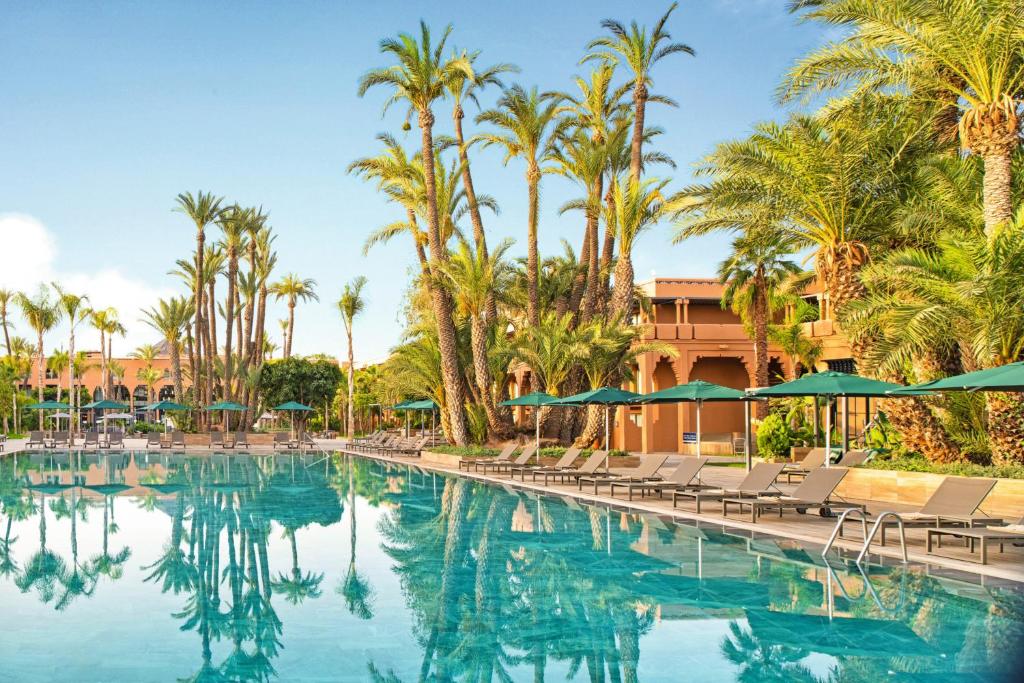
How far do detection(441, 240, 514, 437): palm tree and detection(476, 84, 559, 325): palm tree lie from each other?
1265 mm

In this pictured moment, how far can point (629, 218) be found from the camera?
26.5 m

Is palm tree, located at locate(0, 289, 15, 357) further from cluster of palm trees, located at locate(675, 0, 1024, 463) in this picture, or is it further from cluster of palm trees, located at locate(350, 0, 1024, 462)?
cluster of palm trees, located at locate(675, 0, 1024, 463)

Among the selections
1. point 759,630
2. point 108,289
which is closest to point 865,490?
point 759,630

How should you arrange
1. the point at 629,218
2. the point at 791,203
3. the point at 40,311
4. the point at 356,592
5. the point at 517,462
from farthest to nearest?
the point at 40,311 → the point at 629,218 → the point at 517,462 → the point at 791,203 → the point at 356,592

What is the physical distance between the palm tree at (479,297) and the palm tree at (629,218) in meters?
4.07

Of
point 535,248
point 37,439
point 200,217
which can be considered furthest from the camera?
point 200,217

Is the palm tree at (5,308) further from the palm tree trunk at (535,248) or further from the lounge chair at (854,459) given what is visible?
the lounge chair at (854,459)

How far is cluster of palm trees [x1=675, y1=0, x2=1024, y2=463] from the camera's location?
1461cm

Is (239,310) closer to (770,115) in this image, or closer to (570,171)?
(570,171)

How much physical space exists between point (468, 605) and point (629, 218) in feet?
62.9

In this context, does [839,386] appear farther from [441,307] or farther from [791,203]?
[441,307]

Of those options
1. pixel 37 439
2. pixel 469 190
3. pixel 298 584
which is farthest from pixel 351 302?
pixel 298 584

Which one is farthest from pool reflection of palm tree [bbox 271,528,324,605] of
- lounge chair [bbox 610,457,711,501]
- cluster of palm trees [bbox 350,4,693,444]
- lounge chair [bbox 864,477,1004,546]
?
cluster of palm trees [bbox 350,4,693,444]

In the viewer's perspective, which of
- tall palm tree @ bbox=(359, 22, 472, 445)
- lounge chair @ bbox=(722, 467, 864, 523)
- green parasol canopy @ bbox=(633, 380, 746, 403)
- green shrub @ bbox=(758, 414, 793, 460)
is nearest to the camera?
lounge chair @ bbox=(722, 467, 864, 523)
